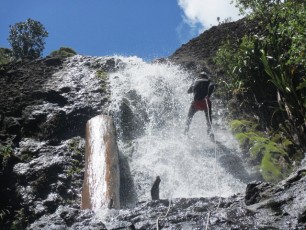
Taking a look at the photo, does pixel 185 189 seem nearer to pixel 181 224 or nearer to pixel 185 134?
pixel 185 134

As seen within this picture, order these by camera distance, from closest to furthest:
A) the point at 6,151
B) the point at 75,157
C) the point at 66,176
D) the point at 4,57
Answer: the point at 66,176 → the point at 6,151 → the point at 75,157 → the point at 4,57

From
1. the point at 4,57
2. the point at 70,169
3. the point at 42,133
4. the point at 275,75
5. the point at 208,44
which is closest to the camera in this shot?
the point at 275,75

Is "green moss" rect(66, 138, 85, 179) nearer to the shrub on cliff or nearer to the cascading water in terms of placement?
the cascading water

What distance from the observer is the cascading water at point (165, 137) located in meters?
8.51

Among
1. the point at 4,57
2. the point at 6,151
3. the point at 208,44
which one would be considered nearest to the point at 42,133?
the point at 6,151

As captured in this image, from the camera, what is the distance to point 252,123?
33.2 ft

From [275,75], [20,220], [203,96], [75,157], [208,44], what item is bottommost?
[20,220]

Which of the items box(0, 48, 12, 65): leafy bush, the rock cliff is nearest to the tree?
box(0, 48, 12, 65): leafy bush

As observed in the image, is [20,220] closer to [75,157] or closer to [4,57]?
[75,157]

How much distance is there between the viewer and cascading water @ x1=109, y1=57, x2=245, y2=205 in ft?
27.9

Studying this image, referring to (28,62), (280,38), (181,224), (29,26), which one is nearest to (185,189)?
(181,224)

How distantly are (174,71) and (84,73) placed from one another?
3709 millimetres

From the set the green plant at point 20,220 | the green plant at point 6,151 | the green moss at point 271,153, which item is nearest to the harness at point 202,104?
the green moss at point 271,153

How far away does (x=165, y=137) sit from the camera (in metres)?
10.8
